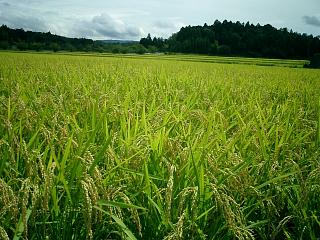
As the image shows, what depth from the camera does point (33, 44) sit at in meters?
66.8

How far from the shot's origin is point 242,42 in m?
77.7

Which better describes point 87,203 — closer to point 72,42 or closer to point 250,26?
point 72,42

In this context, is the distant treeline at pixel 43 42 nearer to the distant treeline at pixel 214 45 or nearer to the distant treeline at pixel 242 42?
the distant treeline at pixel 214 45

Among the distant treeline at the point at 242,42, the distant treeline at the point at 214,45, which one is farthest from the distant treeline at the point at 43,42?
the distant treeline at the point at 242,42

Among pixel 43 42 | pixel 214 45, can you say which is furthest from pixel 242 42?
pixel 43 42

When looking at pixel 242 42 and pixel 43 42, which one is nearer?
pixel 43 42

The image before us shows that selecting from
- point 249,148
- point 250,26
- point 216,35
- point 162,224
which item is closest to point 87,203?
point 162,224

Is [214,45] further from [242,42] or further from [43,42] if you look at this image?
[43,42]

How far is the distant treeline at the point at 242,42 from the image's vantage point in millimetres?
71125

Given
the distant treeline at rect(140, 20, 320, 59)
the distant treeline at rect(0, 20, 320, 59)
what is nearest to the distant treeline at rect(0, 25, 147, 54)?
the distant treeline at rect(0, 20, 320, 59)

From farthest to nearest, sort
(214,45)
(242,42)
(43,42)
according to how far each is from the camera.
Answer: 1. (214,45)
2. (242,42)
3. (43,42)

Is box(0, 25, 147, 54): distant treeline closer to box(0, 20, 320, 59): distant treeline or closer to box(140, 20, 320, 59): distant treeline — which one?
box(0, 20, 320, 59): distant treeline

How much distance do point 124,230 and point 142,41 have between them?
105 metres

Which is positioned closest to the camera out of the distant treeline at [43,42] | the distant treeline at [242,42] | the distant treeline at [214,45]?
the distant treeline at [43,42]
